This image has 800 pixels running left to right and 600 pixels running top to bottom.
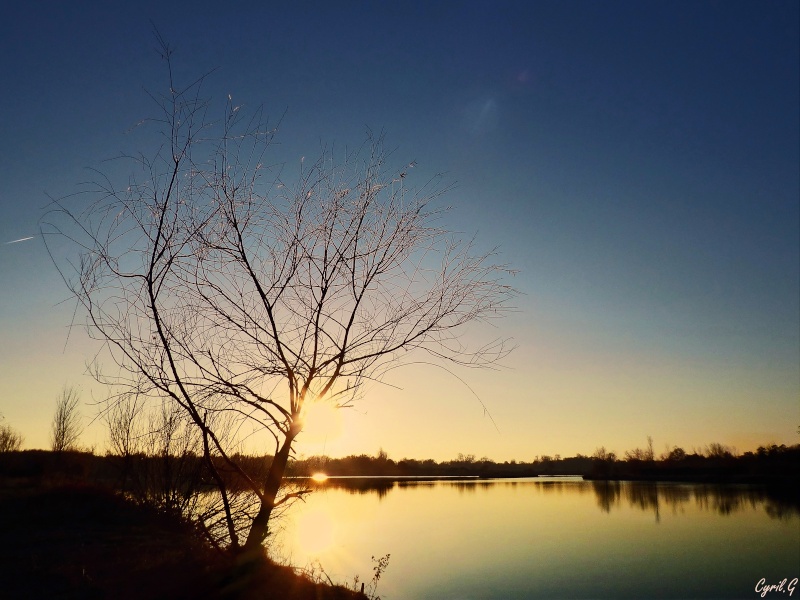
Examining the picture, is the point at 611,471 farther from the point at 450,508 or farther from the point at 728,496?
the point at 450,508

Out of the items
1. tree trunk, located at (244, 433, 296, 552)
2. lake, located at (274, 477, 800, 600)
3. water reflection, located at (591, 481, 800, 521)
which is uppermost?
tree trunk, located at (244, 433, 296, 552)

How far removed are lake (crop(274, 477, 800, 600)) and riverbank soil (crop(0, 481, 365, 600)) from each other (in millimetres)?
2732

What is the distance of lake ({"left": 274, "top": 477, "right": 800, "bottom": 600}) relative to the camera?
1869 centimetres

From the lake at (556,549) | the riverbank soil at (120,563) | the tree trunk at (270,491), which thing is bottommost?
the lake at (556,549)

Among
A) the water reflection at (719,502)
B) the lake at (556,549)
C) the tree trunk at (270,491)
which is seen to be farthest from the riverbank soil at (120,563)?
the water reflection at (719,502)

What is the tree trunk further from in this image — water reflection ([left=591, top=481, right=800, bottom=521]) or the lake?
water reflection ([left=591, top=481, right=800, bottom=521])

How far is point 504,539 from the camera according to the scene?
96.8 feet

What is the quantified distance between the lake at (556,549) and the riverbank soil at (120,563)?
8.96 feet

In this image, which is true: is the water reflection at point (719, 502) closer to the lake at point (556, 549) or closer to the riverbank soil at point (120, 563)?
the lake at point (556, 549)

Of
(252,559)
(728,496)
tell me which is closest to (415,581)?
(252,559)

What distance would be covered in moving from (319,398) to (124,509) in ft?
48.0

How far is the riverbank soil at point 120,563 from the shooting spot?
253 inches

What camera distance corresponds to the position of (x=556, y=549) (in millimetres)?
26734

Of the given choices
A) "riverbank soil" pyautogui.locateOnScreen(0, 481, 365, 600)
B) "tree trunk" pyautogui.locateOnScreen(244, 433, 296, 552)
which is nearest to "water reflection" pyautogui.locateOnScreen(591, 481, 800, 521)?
"riverbank soil" pyautogui.locateOnScreen(0, 481, 365, 600)
